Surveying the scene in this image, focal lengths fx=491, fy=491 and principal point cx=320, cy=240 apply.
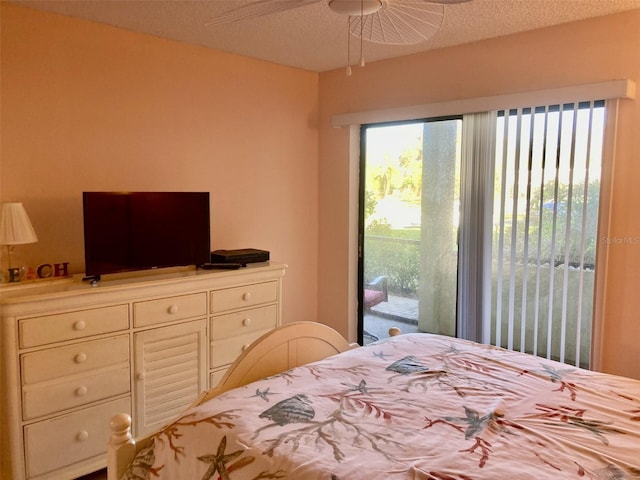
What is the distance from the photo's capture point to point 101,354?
2.46m

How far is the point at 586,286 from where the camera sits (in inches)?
108

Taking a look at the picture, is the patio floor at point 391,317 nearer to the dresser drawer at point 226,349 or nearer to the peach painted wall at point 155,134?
the peach painted wall at point 155,134

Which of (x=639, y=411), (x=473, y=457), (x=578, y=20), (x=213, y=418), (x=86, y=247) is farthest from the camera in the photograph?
(x=578, y=20)

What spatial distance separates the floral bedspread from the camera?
1.29 metres

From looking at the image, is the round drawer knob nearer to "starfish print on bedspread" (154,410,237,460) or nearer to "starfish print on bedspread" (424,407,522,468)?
"starfish print on bedspread" (154,410,237,460)

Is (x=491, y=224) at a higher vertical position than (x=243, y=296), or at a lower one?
higher

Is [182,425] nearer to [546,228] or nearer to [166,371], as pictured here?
[166,371]

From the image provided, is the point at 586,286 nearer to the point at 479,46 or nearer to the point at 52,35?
the point at 479,46

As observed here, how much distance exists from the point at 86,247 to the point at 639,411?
8.17ft

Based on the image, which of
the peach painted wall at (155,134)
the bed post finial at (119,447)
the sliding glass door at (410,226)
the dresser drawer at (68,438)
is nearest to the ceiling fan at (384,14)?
the peach painted wall at (155,134)

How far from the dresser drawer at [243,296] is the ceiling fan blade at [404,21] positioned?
5.32 ft

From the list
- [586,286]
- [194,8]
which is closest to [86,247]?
[194,8]

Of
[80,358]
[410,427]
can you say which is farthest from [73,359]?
[410,427]

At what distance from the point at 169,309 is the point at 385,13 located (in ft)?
6.04
